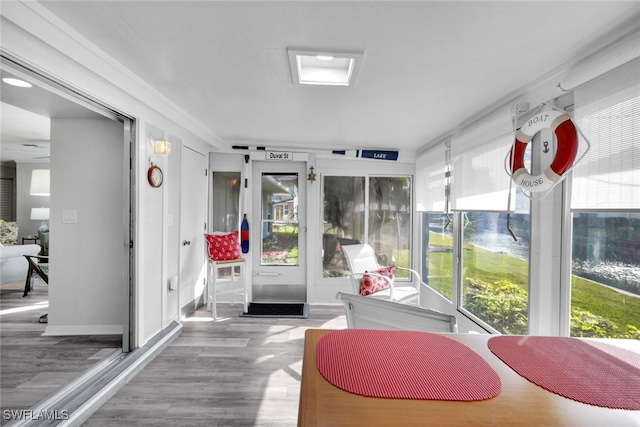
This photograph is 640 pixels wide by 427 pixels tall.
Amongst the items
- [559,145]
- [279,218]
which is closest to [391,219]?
[279,218]

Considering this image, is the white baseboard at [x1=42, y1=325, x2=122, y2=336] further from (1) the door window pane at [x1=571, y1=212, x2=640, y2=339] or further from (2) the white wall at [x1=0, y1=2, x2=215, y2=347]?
(1) the door window pane at [x1=571, y1=212, x2=640, y2=339]

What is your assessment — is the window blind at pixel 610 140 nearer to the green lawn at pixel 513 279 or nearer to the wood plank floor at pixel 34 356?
the green lawn at pixel 513 279

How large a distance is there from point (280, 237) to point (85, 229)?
2.35 m

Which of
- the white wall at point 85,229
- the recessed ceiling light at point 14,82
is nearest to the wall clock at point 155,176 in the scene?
the white wall at point 85,229

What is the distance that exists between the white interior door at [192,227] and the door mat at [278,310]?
75 cm

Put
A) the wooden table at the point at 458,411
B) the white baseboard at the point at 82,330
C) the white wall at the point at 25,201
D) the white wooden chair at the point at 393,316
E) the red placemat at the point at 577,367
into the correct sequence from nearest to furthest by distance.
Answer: the wooden table at the point at 458,411
the red placemat at the point at 577,367
the white wooden chair at the point at 393,316
the white baseboard at the point at 82,330
the white wall at the point at 25,201

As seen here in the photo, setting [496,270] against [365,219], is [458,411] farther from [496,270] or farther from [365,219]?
[365,219]

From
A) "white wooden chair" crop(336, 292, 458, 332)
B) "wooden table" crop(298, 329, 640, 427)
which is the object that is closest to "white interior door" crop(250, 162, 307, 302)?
"white wooden chair" crop(336, 292, 458, 332)

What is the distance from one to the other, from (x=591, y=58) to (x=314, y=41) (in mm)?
1531

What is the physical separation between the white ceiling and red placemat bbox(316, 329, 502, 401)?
145 cm

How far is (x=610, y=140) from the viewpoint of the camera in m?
1.56

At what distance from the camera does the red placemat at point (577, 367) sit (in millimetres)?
819

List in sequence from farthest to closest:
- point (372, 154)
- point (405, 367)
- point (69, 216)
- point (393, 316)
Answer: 1. point (372, 154)
2. point (69, 216)
3. point (393, 316)
4. point (405, 367)

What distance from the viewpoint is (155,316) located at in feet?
9.20
